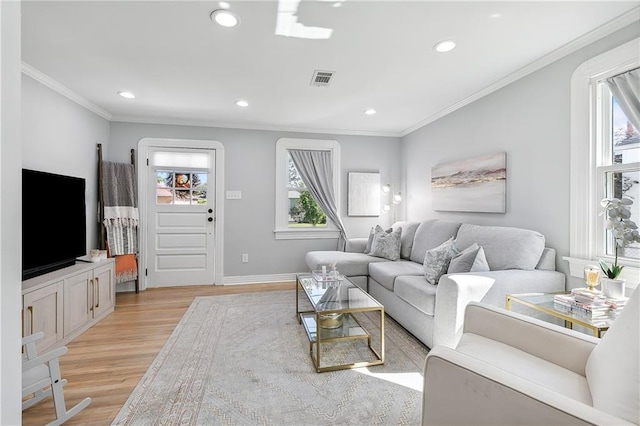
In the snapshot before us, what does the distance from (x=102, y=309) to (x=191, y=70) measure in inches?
97.5

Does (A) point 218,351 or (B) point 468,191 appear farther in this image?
(B) point 468,191

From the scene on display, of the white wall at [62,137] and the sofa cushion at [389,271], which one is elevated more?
the white wall at [62,137]

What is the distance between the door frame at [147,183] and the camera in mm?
3961

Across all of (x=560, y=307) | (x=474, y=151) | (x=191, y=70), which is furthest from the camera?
(x=474, y=151)

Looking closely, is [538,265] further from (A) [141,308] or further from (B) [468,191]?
(A) [141,308]

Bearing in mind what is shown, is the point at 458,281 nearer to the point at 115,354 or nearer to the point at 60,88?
the point at 115,354

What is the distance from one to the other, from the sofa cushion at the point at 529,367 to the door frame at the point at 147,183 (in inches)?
136

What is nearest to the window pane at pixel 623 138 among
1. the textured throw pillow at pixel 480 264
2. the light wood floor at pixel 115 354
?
the textured throw pillow at pixel 480 264

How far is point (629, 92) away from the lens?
1.87 m

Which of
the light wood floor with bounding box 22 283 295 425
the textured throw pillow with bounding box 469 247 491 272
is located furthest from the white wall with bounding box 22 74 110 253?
the textured throw pillow with bounding box 469 247 491 272

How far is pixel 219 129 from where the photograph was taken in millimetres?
4195

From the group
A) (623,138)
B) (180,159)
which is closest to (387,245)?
(623,138)

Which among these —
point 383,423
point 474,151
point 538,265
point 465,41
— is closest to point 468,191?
point 474,151

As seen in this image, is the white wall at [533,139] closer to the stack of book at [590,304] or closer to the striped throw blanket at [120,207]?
the stack of book at [590,304]
